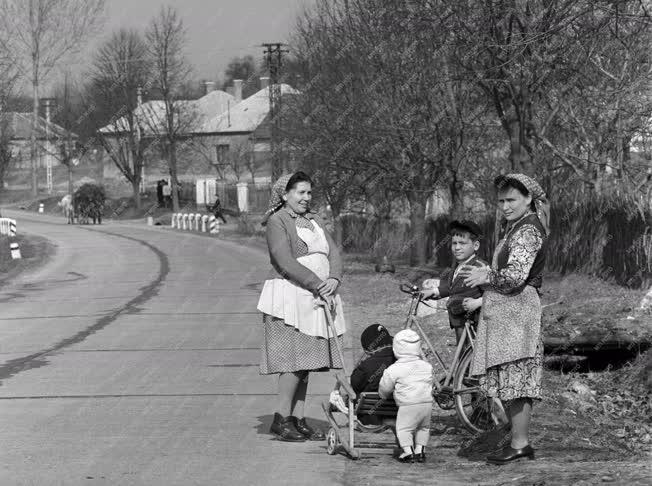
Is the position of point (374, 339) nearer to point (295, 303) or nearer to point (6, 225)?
point (295, 303)

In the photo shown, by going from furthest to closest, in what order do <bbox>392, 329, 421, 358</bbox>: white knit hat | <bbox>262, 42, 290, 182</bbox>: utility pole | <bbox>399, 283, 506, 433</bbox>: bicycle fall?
<bbox>262, 42, 290, 182</bbox>: utility pole → <bbox>399, 283, 506, 433</bbox>: bicycle → <bbox>392, 329, 421, 358</bbox>: white knit hat

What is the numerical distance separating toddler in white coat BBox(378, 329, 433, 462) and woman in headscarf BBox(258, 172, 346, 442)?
0.81 m

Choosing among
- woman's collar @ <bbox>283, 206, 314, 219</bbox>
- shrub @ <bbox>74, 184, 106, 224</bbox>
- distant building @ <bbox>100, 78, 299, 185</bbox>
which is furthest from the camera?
distant building @ <bbox>100, 78, 299, 185</bbox>

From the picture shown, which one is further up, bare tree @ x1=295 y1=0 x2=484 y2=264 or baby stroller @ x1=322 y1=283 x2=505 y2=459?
bare tree @ x1=295 y1=0 x2=484 y2=264

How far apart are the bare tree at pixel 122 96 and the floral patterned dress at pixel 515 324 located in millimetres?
78545

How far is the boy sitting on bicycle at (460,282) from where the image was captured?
29.9 ft

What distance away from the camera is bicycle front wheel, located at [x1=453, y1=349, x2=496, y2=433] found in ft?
29.1

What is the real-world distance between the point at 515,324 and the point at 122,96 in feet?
279

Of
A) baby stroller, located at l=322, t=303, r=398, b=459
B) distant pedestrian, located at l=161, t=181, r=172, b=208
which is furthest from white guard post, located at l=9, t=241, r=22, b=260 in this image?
distant pedestrian, located at l=161, t=181, r=172, b=208

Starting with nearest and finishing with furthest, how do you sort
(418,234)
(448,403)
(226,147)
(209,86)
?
1. (448,403)
2. (418,234)
3. (226,147)
4. (209,86)

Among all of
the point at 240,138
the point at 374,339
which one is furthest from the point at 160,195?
the point at 374,339

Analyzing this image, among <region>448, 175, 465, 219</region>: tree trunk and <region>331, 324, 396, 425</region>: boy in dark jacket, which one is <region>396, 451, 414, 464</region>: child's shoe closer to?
<region>331, 324, 396, 425</region>: boy in dark jacket

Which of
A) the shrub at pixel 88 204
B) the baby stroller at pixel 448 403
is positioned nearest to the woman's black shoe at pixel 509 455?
the baby stroller at pixel 448 403

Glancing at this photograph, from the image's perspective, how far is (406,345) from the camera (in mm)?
8266
